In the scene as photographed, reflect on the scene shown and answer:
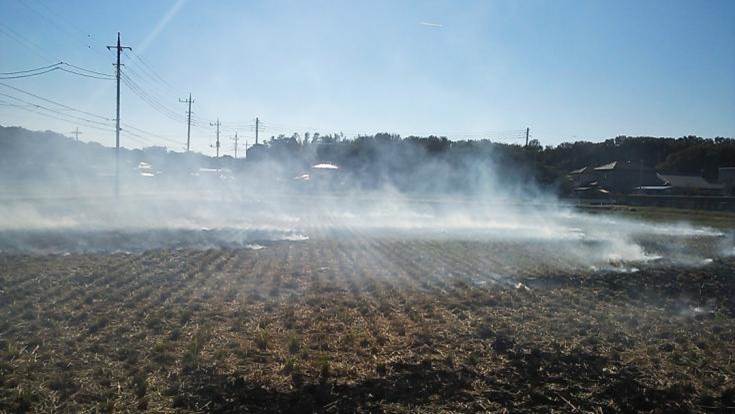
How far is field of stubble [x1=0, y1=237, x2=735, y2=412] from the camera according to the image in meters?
5.07

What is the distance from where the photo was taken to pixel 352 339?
6785 millimetres

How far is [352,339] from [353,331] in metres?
0.35

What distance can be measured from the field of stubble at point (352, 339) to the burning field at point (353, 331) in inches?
1.2

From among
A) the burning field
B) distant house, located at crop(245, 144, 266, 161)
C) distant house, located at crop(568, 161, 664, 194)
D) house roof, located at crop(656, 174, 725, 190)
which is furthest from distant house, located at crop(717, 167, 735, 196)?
the burning field

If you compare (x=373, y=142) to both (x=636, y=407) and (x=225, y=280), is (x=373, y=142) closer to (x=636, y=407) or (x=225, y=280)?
(x=225, y=280)

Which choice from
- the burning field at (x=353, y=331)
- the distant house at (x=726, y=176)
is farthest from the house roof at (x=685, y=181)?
the burning field at (x=353, y=331)

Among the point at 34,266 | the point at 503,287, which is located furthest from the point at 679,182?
the point at 34,266

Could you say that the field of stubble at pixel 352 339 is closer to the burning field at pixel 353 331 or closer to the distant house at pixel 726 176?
the burning field at pixel 353 331

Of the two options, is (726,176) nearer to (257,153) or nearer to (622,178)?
(622,178)

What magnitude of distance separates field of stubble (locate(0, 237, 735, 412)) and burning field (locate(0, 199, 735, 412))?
31mm

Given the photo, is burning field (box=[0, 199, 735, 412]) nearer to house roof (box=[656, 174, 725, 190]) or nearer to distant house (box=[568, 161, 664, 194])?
distant house (box=[568, 161, 664, 194])

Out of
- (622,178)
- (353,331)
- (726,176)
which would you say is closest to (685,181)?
(726,176)

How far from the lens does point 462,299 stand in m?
9.27

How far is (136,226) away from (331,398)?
18068mm
